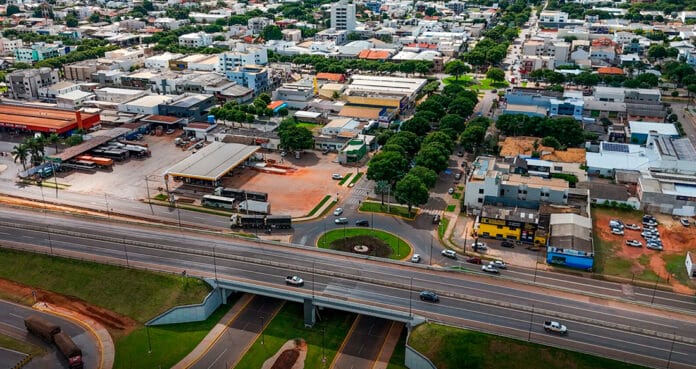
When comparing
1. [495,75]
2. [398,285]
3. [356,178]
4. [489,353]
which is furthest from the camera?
[495,75]

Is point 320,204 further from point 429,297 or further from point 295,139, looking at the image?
point 429,297

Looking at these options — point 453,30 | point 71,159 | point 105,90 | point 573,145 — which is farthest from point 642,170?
point 453,30

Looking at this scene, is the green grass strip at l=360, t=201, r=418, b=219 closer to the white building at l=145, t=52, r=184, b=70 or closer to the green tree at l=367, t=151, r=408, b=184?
the green tree at l=367, t=151, r=408, b=184

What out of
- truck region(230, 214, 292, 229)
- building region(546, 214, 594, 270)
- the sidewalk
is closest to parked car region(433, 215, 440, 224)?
building region(546, 214, 594, 270)

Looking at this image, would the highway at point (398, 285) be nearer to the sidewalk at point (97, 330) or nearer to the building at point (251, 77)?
the sidewalk at point (97, 330)

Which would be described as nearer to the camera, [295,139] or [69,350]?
[69,350]

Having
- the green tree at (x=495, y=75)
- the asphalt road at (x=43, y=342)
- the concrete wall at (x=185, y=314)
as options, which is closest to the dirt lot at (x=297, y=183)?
the concrete wall at (x=185, y=314)

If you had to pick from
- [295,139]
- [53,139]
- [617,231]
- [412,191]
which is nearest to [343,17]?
[295,139]
